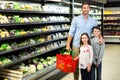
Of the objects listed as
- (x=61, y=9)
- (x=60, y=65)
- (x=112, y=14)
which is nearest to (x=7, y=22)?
(x=60, y=65)

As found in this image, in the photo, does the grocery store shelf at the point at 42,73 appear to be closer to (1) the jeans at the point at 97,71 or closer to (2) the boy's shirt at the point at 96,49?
(1) the jeans at the point at 97,71

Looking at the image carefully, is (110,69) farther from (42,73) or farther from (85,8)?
(85,8)

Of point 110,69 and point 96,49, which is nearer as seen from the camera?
point 96,49

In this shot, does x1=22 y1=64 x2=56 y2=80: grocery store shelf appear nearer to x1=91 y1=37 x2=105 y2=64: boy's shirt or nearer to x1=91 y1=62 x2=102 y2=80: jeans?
x1=91 y1=62 x2=102 y2=80: jeans

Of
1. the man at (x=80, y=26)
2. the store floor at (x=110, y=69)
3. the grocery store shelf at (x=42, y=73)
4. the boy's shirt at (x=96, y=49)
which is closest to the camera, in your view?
the boy's shirt at (x=96, y=49)

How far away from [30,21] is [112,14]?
965cm

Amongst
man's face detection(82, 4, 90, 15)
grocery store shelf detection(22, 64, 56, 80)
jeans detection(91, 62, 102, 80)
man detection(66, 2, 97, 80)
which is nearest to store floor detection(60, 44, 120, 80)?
grocery store shelf detection(22, 64, 56, 80)

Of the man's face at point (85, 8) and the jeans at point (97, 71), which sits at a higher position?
the man's face at point (85, 8)

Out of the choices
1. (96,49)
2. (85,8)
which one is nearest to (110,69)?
(96,49)

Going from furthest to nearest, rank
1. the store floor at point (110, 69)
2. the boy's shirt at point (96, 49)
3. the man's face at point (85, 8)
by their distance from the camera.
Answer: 1. the store floor at point (110, 69)
2. the man's face at point (85, 8)
3. the boy's shirt at point (96, 49)

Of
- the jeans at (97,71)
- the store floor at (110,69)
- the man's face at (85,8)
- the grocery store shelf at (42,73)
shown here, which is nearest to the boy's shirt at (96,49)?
the jeans at (97,71)

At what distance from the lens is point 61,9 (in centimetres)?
715

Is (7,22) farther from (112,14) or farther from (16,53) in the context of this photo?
(112,14)

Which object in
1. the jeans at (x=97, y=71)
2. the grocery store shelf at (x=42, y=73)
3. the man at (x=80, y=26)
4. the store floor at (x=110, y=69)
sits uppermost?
the man at (x=80, y=26)
